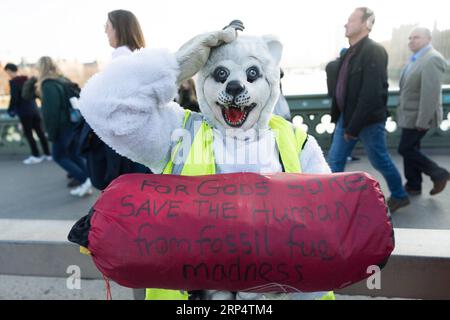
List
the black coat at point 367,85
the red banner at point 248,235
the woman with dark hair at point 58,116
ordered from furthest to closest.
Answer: the woman with dark hair at point 58,116
the black coat at point 367,85
the red banner at point 248,235

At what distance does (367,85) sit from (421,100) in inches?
30.4

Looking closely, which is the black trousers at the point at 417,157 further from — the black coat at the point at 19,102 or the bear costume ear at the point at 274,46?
the black coat at the point at 19,102

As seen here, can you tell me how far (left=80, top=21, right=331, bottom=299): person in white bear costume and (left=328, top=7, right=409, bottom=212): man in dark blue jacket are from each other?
1647mm

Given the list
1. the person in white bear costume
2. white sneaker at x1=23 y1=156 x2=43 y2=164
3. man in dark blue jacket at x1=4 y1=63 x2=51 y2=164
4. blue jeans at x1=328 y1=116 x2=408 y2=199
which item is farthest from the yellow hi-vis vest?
white sneaker at x1=23 y1=156 x2=43 y2=164

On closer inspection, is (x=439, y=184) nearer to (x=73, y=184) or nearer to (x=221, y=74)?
(x=221, y=74)

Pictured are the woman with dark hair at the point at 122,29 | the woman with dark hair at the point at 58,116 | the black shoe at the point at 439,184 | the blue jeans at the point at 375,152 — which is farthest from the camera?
the woman with dark hair at the point at 58,116

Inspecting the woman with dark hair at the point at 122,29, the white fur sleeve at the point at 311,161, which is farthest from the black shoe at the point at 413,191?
the woman with dark hair at the point at 122,29

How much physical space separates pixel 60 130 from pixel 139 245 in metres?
3.41

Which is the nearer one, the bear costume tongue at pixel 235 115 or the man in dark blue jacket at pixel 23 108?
the bear costume tongue at pixel 235 115

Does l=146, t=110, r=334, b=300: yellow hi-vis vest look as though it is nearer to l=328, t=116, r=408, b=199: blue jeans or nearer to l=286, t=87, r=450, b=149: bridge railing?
l=328, t=116, r=408, b=199: blue jeans

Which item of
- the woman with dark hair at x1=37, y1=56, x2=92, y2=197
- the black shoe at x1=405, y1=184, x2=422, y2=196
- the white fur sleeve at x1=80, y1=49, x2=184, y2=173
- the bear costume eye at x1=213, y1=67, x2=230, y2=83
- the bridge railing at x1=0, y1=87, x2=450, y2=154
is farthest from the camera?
the bridge railing at x1=0, y1=87, x2=450, y2=154

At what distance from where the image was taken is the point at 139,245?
0.95 metres

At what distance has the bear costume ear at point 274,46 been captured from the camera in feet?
4.18

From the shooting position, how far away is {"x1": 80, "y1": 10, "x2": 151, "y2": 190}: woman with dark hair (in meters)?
2.04
